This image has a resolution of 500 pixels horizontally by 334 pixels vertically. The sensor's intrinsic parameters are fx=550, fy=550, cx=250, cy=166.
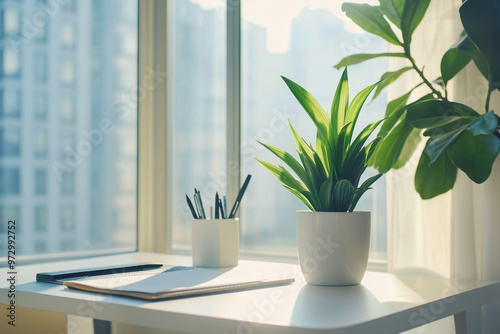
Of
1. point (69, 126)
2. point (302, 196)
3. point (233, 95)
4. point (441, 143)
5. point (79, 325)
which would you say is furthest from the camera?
point (233, 95)

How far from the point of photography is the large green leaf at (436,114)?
1.10 metres

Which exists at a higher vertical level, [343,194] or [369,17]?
[369,17]

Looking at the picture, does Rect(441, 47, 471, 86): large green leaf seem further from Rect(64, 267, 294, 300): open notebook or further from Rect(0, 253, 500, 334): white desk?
Rect(64, 267, 294, 300): open notebook

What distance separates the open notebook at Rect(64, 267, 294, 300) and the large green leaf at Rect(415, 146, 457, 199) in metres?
0.36

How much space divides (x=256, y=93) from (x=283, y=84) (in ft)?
0.38

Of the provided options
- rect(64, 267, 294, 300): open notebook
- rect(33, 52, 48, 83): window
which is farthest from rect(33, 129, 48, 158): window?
rect(64, 267, 294, 300): open notebook

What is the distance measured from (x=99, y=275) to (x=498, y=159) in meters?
0.94

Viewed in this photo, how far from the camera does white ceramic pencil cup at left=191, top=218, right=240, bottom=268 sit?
139 cm

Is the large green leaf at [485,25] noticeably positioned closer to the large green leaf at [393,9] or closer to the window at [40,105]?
the large green leaf at [393,9]

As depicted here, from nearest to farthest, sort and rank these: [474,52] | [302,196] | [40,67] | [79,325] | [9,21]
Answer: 1. [474,52]
2. [302,196]
3. [79,325]
4. [9,21]
5. [40,67]

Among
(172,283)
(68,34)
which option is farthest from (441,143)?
(68,34)

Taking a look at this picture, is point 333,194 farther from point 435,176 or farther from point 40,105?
point 40,105

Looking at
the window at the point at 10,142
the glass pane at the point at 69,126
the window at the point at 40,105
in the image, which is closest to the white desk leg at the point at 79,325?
the glass pane at the point at 69,126

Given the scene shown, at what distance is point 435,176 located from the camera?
120 cm
